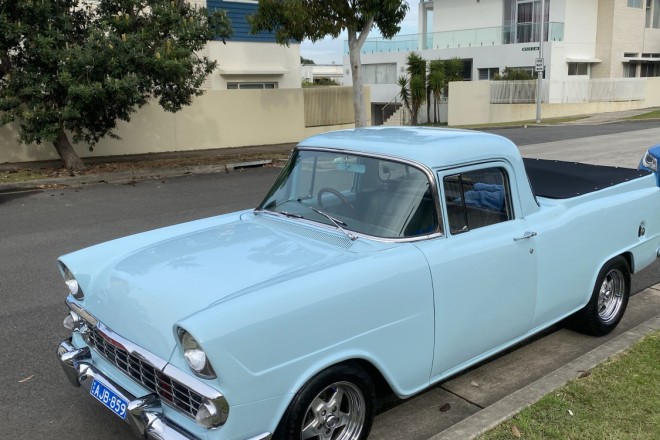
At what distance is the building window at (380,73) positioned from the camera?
4222cm

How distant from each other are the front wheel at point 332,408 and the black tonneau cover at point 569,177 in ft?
7.42

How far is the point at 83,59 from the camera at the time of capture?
11438 mm

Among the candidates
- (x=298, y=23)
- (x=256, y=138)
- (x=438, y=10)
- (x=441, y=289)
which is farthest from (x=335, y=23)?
(x=438, y=10)

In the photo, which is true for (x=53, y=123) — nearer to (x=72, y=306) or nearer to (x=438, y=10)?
(x=72, y=306)

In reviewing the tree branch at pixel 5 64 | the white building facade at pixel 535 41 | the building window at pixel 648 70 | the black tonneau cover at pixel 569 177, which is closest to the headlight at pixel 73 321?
the black tonneau cover at pixel 569 177

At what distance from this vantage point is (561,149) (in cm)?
Answer: 1686

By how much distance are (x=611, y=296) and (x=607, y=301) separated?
0.05 metres

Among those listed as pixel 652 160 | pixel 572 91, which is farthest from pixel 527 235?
pixel 572 91

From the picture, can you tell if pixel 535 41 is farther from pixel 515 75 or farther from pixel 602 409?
pixel 602 409

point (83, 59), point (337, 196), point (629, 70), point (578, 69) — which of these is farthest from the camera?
point (629, 70)

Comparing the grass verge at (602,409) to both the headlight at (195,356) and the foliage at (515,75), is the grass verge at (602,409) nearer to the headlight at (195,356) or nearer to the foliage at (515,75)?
the headlight at (195,356)

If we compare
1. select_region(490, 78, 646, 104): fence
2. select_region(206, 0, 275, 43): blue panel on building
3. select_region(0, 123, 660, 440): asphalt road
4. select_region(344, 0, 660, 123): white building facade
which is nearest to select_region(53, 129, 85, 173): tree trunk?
select_region(0, 123, 660, 440): asphalt road

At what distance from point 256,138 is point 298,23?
515cm

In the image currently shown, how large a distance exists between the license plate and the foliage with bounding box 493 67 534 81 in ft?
107
